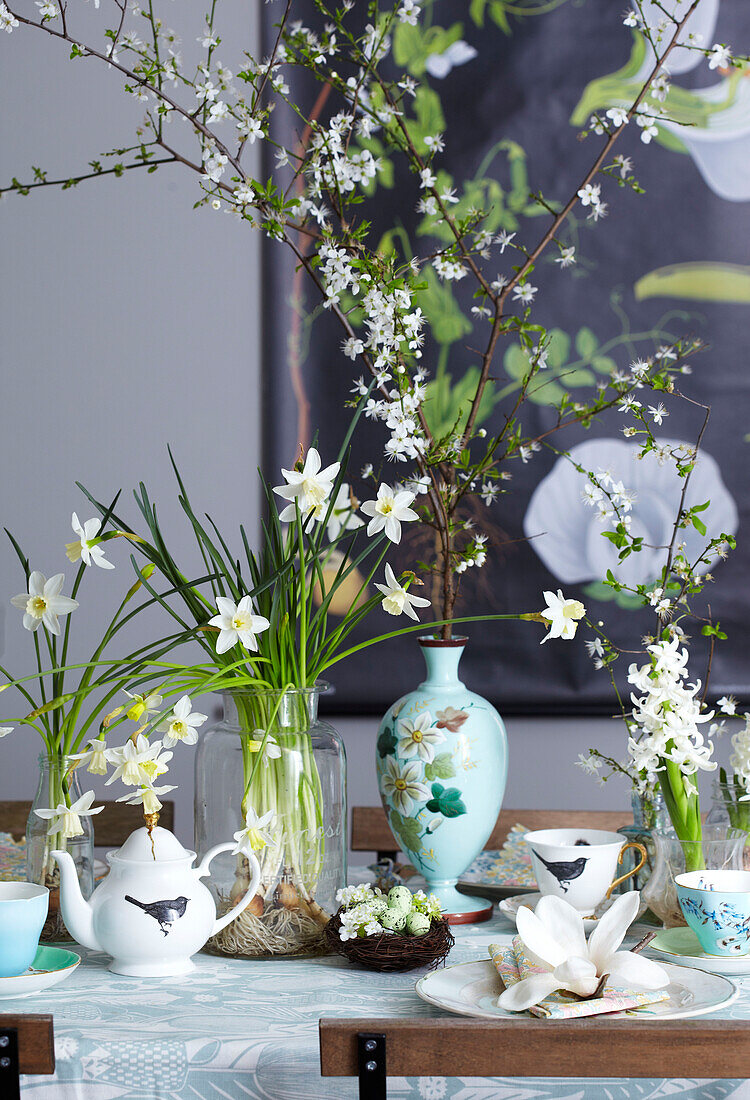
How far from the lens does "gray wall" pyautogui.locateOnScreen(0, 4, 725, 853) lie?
2.09m

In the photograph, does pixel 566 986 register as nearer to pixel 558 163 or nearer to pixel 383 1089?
pixel 383 1089

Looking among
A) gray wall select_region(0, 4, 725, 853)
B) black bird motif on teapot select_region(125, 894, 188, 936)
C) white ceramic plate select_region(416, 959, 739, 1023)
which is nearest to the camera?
white ceramic plate select_region(416, 959, 739, 1023)

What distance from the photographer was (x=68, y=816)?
3.11 feet

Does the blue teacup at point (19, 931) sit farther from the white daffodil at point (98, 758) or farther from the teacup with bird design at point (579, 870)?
the teacup with bird design at point (579, 870)

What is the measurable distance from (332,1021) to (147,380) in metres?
1.62

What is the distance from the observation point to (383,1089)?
66 cm

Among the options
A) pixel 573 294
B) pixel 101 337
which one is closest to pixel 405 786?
pixel 573 294

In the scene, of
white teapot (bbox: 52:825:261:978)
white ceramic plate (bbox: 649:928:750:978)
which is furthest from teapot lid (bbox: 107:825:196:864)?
white ceramic plate (bbox: 649:928:750:978)

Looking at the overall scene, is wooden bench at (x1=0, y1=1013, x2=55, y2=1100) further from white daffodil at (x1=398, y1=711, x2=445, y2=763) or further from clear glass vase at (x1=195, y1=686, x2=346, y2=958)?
white daffodil at (x1=398, y1=711, x2=445, y2=763)

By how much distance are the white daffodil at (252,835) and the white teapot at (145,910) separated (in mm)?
14

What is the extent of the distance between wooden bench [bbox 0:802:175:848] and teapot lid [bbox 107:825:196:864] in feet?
2.38

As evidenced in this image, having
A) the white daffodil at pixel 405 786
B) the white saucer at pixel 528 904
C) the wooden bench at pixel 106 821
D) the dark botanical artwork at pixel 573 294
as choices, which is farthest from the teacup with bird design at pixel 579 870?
the dark botanical artwork at pixel 573 294

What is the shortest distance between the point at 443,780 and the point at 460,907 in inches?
5.6

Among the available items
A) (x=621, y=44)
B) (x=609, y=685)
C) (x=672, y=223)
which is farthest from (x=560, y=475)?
(x=621, y=44)
